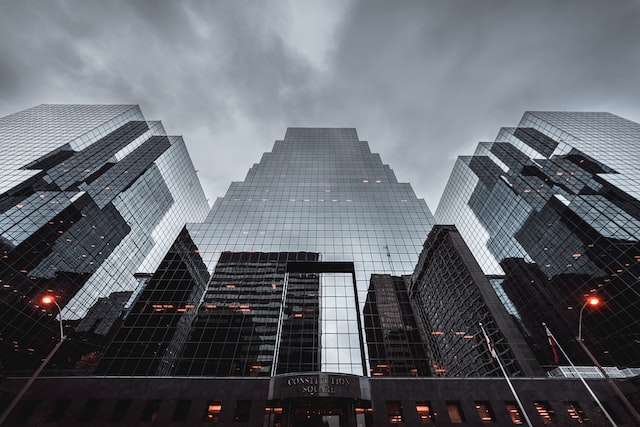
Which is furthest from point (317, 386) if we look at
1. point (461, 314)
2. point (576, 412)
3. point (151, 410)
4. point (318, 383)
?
point (461, 314)

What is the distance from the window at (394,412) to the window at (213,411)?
18.5 metres

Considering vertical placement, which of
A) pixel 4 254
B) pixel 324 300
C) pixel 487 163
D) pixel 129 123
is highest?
pixel 129 123

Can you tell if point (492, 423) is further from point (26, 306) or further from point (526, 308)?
point (26, 306)

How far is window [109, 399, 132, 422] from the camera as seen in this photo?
103ft

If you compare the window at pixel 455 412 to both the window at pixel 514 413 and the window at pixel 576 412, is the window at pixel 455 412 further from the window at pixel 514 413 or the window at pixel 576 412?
the window at pixel 576 412

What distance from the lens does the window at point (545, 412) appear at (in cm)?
3075

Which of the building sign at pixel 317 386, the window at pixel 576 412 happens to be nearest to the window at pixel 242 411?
the building sign at pixel 317 386

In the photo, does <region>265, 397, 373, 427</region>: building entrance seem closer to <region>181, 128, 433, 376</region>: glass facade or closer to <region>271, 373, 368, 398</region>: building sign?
<region>271, 373, 368, 398</region>: building sign

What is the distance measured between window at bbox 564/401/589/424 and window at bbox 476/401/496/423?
821 cm

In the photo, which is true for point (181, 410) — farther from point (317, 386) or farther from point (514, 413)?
point (514, 413)

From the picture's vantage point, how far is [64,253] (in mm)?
67812

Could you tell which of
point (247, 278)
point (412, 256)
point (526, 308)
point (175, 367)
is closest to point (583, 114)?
point (526, 308)

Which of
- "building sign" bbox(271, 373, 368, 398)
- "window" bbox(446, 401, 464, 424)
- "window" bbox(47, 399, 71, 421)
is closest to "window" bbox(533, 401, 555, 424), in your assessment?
"window" bbox(446, 401, 464, 424)

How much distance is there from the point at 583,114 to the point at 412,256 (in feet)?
256
